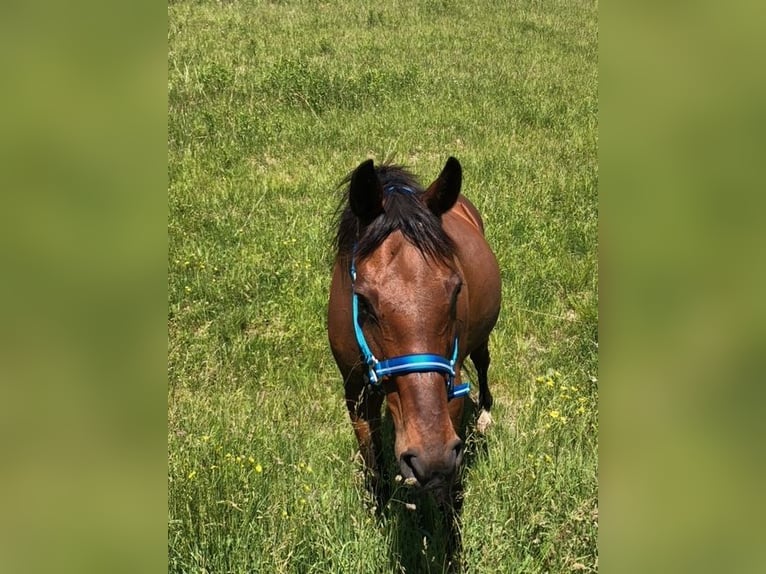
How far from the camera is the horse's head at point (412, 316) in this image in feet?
6.43

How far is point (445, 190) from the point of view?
2578 mm

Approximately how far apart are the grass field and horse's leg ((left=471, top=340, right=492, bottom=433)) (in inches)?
4.0

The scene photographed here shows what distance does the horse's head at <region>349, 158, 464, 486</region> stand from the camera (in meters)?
1.96

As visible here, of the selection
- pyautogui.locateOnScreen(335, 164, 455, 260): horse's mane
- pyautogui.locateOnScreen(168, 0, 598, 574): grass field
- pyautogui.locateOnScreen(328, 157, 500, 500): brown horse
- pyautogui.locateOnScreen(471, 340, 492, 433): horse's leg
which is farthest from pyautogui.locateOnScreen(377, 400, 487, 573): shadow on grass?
pyautogui.locateOnScreen(335, 164, 455, 260): horse's mane

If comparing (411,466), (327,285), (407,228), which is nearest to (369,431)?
(411,466)

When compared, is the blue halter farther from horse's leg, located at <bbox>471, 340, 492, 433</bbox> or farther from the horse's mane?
horse's leg, located at <bbox>471, 340, 492, 433</bbox>

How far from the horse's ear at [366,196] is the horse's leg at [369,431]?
938mm

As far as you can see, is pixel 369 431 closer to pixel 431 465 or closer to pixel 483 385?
pixel 431 465

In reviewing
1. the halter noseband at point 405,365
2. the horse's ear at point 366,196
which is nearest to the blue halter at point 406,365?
the halter noseband at point 405,365

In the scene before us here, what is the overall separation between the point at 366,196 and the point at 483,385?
7.37ft
